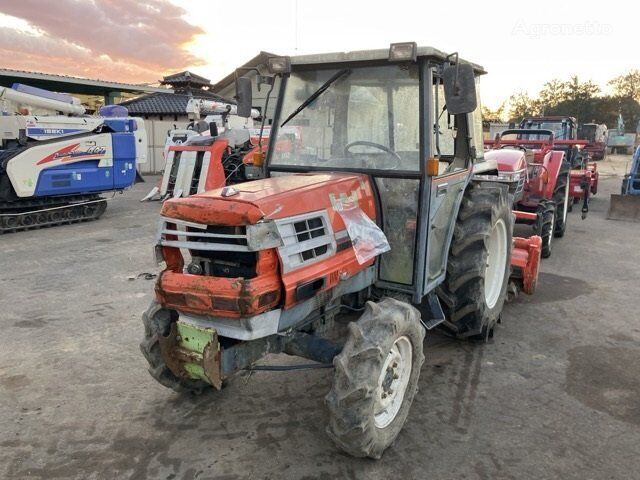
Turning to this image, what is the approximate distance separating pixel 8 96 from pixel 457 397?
9.58m

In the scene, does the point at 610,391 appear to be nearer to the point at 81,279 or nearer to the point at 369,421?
the point at 369,421

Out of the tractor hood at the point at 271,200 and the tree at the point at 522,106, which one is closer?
the tractor hood at the point at 271,200

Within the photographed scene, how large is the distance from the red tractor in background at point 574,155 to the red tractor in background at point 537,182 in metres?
1.45

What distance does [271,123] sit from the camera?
12.7 ft

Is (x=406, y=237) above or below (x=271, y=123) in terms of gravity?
below

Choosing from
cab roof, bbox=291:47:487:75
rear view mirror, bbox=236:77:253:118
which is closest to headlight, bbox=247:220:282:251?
cab roof, bbox=291:47:487:75

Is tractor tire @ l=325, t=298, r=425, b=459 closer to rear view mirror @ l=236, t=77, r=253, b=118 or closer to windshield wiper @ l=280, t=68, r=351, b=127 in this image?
windshield wiper @ l=280, t=68, r=351, b=127

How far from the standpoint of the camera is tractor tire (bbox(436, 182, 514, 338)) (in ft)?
12.8

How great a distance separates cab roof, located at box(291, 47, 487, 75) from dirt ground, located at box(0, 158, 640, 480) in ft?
7.42

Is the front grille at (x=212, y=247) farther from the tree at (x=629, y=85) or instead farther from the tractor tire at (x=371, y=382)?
the tree at (x=629, y=85)

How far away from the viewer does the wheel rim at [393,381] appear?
9.40 feet

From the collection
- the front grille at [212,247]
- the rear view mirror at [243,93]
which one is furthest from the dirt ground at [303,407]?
the rear view mirror at [243,93]

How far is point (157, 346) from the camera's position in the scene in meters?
3.09

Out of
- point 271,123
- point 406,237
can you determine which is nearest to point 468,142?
point 406,237
